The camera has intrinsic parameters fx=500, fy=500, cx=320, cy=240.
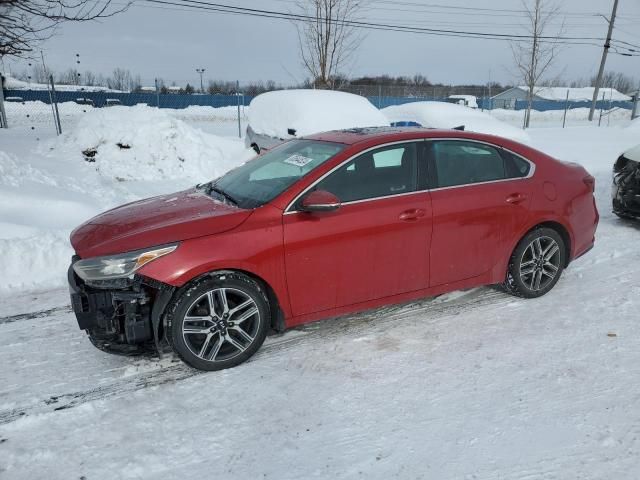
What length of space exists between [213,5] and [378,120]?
46.9 feet

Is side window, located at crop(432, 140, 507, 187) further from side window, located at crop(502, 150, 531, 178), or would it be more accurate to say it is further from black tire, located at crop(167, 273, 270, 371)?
black tire, located at crop(167, 273, 270, 371)

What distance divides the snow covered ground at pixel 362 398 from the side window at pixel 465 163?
44.9 inches

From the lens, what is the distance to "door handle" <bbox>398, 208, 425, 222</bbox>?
12.4 ft

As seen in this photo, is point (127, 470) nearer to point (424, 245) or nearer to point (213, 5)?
point (424, 245)

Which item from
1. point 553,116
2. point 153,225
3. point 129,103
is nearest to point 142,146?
point 153,225

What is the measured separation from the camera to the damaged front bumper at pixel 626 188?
264 inches

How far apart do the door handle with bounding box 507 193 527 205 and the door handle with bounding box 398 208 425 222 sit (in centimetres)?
93

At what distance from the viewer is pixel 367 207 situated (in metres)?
3.71

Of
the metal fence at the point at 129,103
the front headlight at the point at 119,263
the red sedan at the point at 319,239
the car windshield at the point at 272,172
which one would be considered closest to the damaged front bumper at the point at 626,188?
the red sedan at the point at 319,239

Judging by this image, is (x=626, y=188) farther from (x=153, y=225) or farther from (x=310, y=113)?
(x=153, y=225)

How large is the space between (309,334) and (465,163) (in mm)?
1937

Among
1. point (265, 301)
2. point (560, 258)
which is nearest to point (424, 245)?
point (265, 301)

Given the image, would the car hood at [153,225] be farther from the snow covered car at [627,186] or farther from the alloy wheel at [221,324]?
the snow covered car at [627,186]

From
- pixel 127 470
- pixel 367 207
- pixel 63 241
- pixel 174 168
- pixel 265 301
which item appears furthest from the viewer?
pixel 174 168
